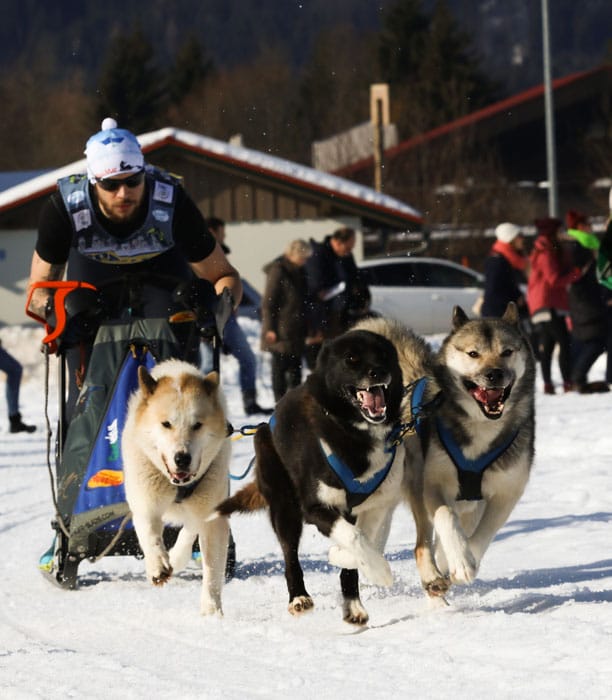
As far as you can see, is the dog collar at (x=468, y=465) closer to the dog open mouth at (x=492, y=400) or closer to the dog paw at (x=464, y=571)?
the dog open mouth at (x=492, y=400)

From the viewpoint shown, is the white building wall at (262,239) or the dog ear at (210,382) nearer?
the dog ear at (210,382)

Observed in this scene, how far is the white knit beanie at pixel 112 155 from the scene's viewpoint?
4.64m

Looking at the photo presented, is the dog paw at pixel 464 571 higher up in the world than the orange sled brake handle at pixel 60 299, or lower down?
lower down

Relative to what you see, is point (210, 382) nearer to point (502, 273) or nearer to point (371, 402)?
point (371, 402)

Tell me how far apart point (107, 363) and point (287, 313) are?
5.45m

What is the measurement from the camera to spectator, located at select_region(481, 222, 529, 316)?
1078 cm

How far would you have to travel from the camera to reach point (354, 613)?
4027 millimetres

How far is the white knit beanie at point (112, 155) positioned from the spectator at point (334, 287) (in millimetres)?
5399

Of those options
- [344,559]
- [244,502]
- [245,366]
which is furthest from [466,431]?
[245,366]

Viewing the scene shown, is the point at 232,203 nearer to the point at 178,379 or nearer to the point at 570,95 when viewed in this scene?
the point at 570,95

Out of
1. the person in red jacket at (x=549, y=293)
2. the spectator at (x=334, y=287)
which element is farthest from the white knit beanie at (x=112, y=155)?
the person in red jacket at (x=549, y=293)

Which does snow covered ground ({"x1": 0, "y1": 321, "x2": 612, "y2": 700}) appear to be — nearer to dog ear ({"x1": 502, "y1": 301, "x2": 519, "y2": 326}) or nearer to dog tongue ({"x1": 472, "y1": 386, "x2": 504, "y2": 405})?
dog tongue ({"x1": 472, "y1": 386, "x2": 504, "y2": 405})

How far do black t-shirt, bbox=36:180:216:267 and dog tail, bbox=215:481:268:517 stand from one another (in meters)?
1.04

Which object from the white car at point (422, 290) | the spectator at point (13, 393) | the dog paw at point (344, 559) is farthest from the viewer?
the white car at point (422, 290)
